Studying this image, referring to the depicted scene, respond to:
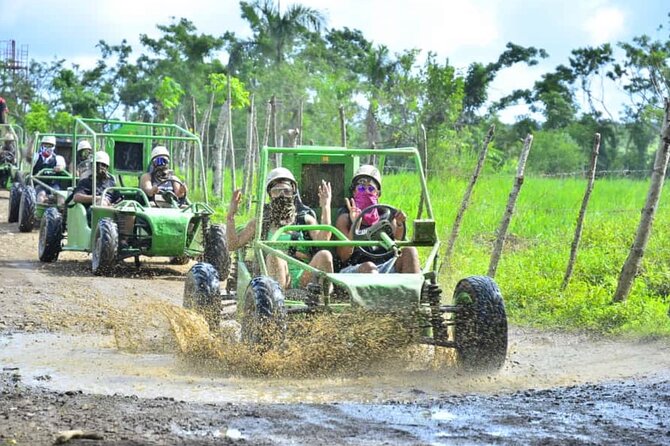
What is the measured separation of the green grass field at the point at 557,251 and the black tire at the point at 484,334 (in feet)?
9.79

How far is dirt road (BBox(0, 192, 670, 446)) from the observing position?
19.5ft

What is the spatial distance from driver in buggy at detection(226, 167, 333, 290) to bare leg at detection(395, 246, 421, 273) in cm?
59

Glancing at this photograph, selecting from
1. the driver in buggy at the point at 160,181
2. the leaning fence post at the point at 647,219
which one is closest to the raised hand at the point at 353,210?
the leaning fence post at the point at 647,219

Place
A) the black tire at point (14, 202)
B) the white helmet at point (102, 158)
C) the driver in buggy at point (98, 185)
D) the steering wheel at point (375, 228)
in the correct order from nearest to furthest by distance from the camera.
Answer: the steering wheel at point (375, 228), the driver in buggy at point (98, 185), the white helmet at point (102, 158), the black tire at point (14, 202)

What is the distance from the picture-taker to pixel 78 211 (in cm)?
1520

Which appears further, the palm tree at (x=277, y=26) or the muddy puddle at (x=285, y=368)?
the palm tree at (x=277, y=26)

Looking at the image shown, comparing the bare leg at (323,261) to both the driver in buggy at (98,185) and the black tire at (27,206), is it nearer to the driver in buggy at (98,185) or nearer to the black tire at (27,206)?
the driver in buggy at (98,185)

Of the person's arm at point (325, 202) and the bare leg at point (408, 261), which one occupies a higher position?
the person's arm at point (325, 202)

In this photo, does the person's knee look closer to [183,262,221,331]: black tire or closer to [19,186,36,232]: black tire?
[183,262,221,331]: black tire

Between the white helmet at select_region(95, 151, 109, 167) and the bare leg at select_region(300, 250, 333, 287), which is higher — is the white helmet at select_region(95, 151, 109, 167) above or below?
above

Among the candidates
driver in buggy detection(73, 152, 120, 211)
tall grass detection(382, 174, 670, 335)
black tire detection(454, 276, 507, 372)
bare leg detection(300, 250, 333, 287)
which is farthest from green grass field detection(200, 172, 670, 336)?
driver in buggy detection(73, 152, 120, 211)

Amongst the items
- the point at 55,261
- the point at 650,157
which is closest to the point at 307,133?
the point at 650,157

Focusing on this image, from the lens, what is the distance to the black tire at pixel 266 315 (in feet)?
25.2

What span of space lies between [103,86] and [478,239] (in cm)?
3282
